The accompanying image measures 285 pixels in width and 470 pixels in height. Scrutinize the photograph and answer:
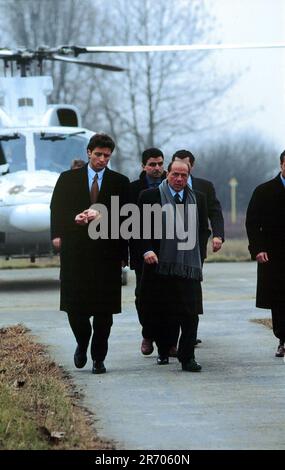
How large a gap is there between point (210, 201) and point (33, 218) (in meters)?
7.58

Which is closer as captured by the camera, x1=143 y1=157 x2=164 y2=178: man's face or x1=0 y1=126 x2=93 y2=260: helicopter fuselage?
x1=143 y1=157 x2=164 y2=178: man's face

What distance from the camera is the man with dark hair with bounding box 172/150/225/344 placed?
1203cm

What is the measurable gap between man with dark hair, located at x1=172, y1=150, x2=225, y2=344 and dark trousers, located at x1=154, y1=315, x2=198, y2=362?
2.69 ft

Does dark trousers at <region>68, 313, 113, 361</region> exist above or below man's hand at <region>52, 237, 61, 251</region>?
below

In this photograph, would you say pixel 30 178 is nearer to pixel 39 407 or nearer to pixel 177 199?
pixel 177 199

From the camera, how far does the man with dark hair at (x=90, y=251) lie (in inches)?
431

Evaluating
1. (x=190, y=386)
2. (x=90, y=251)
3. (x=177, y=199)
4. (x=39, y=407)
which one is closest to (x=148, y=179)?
(x=177, y=199)

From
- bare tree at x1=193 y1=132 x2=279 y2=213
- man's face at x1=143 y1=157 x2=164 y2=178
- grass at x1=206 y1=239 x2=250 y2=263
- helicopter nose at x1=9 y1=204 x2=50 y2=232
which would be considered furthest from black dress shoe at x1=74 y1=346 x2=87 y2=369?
bare tree at x1=193 y1=132 x2=279 y2=213

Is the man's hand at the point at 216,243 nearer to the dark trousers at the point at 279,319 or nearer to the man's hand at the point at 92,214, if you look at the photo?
the dark trousers at the point at 279,319

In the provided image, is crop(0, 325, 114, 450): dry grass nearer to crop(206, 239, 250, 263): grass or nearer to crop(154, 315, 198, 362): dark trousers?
crop(154, 315, 198, 362): dark trousers

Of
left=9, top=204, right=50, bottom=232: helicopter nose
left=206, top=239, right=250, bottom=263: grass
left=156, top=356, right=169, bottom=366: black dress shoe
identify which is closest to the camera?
left=156, top=356, right=169, bottom=366: black dress shoe

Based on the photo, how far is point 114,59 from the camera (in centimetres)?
4475

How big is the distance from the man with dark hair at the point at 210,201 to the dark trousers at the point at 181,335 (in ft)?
2.69

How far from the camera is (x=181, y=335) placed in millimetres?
11227
